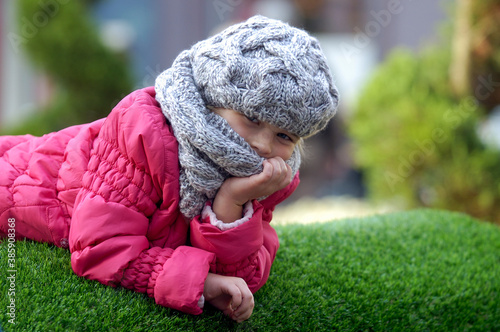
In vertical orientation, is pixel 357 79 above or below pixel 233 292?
above

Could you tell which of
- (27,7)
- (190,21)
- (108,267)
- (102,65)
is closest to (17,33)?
(27,7)

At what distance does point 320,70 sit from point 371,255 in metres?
1.47

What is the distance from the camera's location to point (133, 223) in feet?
6.96

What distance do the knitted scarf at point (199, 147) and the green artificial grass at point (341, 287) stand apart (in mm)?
499

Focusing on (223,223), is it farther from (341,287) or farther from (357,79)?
(357,79)

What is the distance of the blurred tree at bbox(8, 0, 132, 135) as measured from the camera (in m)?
7.40

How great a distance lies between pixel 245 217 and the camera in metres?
2.18

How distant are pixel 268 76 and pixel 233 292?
0.82m
